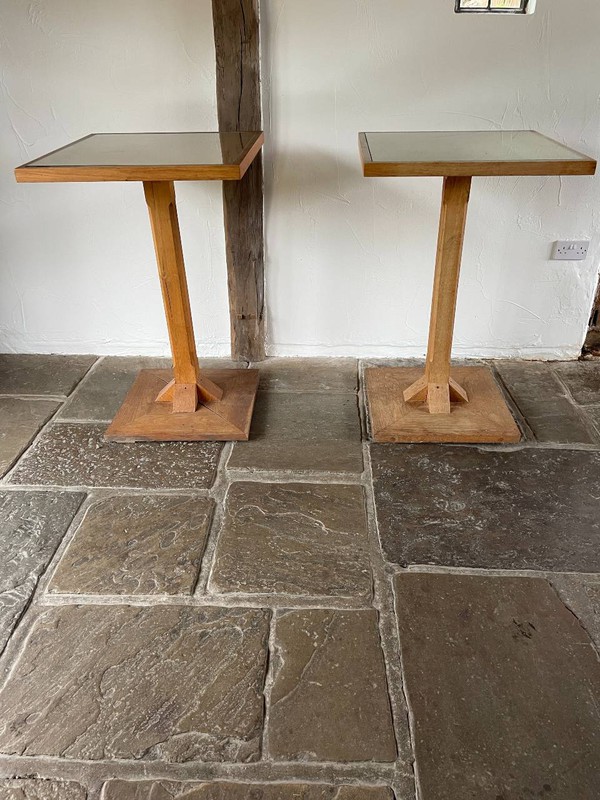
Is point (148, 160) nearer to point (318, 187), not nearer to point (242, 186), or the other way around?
point (242, 186)

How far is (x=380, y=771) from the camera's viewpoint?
136 cm

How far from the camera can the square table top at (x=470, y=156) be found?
189 cm

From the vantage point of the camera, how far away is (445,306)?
7.86 feet

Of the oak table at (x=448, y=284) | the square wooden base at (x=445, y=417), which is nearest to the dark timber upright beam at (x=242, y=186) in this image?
the oak table at (x=448, y=284)

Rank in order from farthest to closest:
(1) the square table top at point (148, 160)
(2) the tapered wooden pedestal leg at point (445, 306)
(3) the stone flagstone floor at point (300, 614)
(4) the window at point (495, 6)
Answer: (4) the window at point (495, 6) < (2) the tapered wooden pedestal leg at point (445, 306) < (1) the square table top at point (148, 160) < (3) the stone flagstone floor at point (300, 614)

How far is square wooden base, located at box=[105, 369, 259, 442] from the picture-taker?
2.47 metres

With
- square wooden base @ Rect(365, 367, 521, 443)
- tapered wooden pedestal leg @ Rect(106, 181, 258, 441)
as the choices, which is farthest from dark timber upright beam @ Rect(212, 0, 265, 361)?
square wooden base @ Rect(365, 367, 521, 443)

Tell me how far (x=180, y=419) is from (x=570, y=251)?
1928 millimetres

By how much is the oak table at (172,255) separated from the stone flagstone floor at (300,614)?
3.8 inches

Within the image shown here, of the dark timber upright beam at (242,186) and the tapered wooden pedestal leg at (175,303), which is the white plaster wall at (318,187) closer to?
the dark timber upright beam at (242,186)

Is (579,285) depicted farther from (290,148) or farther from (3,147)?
(3,147)

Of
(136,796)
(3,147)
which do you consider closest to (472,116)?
(3,147)

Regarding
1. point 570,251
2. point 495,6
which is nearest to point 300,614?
point 570,251

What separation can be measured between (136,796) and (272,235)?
2227 mm
